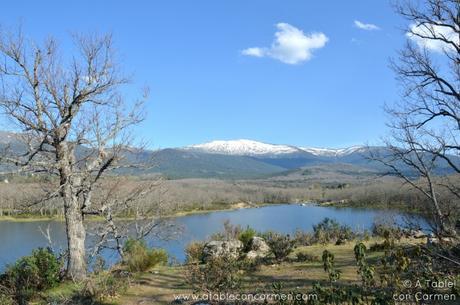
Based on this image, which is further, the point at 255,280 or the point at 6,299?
the point at 255,280

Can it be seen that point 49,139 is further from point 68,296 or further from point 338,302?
point 338,302

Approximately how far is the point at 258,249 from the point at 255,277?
350cm

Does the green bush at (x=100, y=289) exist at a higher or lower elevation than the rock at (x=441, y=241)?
lower

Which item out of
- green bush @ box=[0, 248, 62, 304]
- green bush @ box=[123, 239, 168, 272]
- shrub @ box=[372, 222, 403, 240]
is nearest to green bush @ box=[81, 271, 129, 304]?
green bush @ box=[0, 248, 62, 304]

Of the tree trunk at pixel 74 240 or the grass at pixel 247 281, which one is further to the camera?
the tree trunk at pixel 74 240

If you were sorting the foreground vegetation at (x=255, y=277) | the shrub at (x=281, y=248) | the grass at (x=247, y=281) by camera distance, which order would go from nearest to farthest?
the foreground vegetation at (x=255, y=277)
the grass at (x=247, y=281)
the shrub at (x=281, y=248)

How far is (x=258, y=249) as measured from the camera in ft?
45.8

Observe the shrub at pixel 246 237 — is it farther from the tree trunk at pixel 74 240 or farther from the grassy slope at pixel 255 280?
the tree trunk at pixel 74 240

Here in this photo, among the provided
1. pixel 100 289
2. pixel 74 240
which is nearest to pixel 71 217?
pixel 74 240

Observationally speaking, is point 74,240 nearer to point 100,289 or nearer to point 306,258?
point 100,289

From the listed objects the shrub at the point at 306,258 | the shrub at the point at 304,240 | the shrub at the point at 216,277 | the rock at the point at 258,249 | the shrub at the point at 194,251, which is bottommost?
the shrub at the point at 304,240

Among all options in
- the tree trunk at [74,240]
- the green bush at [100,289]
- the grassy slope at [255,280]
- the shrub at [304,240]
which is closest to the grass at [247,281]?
the grassy slope at [255,280]

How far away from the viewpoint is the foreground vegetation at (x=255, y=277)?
19.2ft

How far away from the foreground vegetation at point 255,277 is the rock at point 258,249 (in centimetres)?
19
